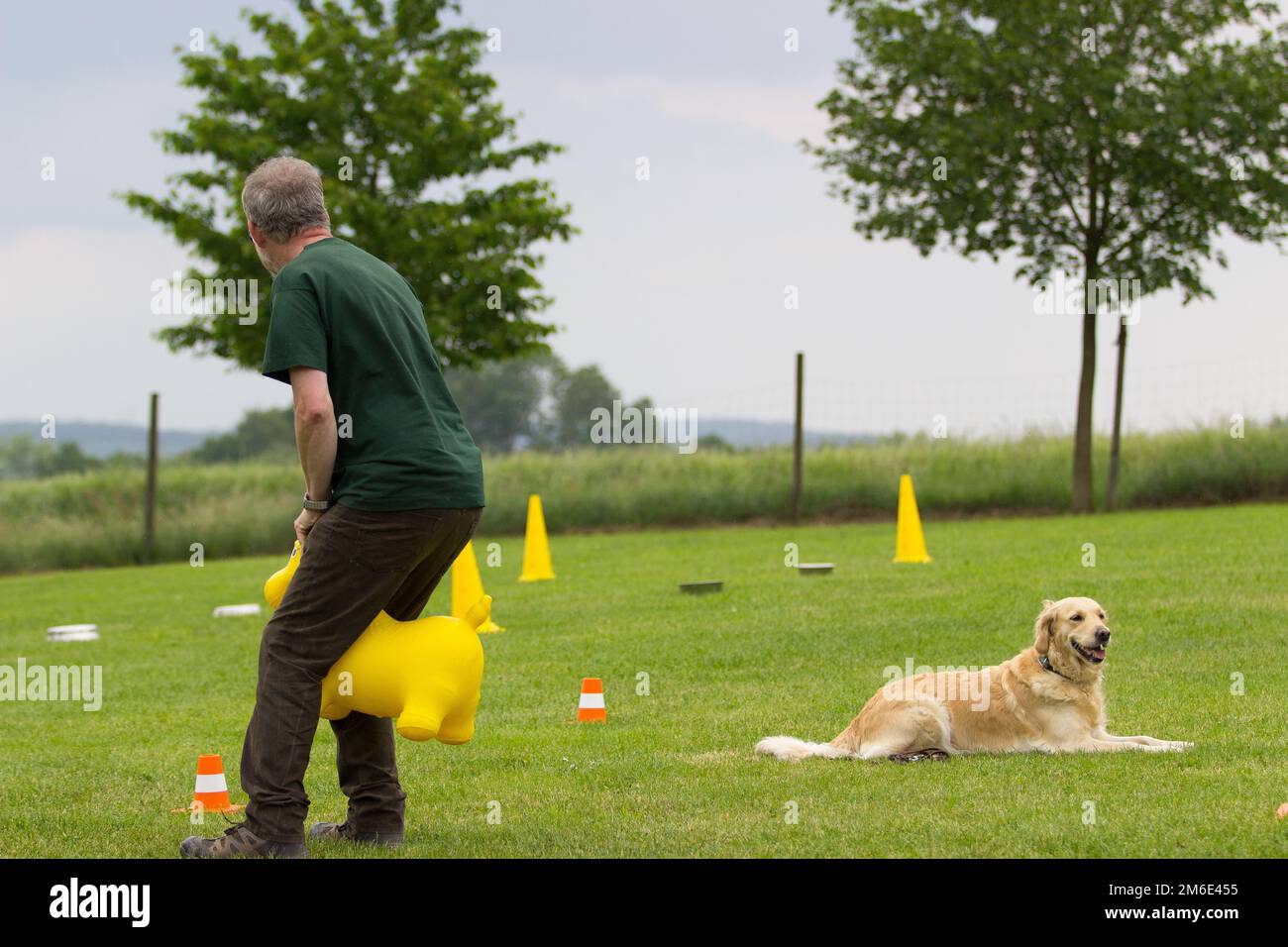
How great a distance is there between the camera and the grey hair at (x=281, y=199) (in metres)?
5.29

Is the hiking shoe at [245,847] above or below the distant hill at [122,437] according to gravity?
below

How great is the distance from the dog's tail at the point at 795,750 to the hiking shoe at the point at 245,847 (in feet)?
8.97

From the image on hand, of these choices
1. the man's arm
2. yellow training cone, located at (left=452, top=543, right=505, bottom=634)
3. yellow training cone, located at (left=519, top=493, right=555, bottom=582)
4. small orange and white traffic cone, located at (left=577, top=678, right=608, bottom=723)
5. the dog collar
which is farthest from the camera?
yellow training cone, located at (left=519, top=493, right=555, bottom=582)

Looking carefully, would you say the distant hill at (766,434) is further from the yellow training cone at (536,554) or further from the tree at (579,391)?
the tree at (579,391)

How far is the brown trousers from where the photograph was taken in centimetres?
516

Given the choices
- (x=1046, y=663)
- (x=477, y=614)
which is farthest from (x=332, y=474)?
(x=1046, y=663)

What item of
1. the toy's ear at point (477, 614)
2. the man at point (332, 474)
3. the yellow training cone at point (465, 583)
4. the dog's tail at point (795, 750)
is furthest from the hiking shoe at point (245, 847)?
the yellow training cone at point (465, 583)

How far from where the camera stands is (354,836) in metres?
5.73

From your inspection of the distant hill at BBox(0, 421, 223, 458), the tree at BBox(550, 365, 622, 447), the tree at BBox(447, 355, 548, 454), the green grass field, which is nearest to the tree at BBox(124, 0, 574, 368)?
the distant hill at BBox(0, 421, 223, 458)

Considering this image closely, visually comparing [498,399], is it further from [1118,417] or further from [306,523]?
[306,523]

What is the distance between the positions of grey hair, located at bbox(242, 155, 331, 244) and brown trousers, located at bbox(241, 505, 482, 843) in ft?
3.36

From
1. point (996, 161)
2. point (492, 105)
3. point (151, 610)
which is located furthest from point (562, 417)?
point (151, 610)

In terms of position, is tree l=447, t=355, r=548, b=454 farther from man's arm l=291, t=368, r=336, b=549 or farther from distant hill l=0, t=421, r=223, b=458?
man's arm l=291, t=368, r=336, b=549
